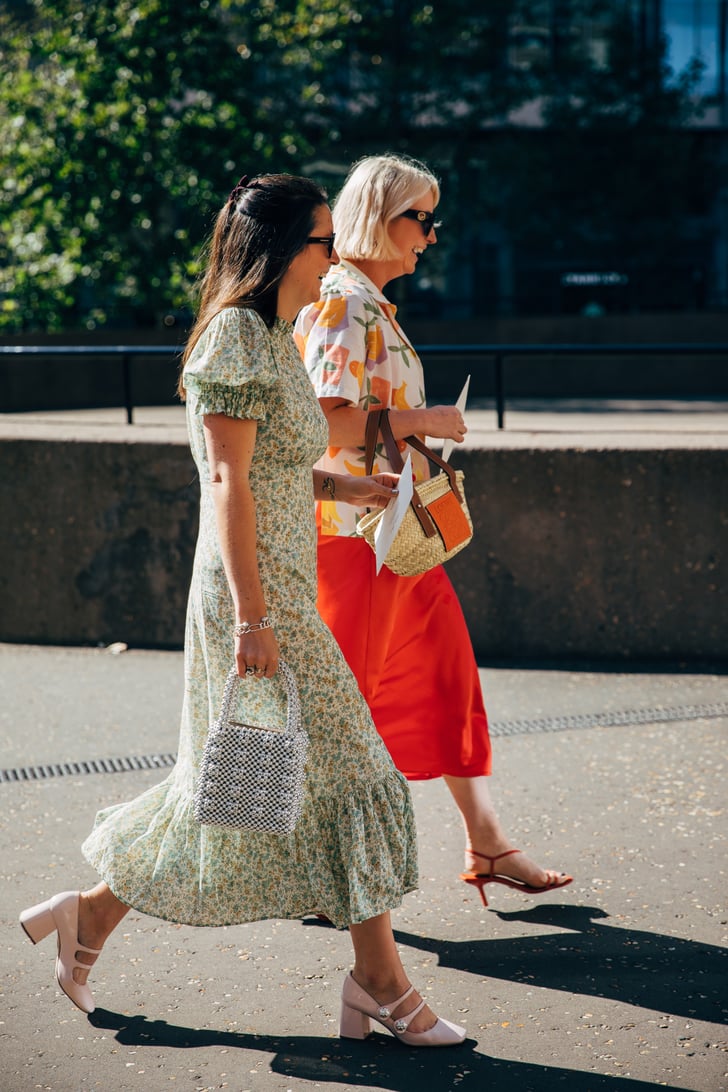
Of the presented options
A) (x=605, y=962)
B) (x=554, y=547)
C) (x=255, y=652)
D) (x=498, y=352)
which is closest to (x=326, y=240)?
(x=255, y=652)

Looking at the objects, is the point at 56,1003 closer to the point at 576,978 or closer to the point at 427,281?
the point at 576,978

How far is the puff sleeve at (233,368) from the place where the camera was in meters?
2.95

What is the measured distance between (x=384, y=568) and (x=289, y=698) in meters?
0.87

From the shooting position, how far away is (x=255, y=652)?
2965 mm

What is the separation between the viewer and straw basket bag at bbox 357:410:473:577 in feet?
12.0

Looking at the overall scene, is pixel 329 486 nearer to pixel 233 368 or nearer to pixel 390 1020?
pixel 233 368

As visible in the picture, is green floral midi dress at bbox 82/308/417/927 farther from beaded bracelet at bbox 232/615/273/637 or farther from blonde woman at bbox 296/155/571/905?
blonde woman at bbox 296/155/571/905

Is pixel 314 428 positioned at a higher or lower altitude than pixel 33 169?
lower

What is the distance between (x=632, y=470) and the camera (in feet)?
22.1

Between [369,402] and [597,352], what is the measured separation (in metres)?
3.42

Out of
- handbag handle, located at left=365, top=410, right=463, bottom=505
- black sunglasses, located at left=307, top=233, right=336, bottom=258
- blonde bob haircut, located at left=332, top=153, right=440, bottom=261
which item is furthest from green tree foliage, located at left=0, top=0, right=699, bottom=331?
black sunglasses, located at left=307, top=233, right=336, bottom=258

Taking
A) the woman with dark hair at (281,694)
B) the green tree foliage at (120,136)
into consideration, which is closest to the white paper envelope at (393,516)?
the woman with dark hair at (281,694)

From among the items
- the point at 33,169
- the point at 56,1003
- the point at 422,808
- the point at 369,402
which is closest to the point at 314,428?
the point at 369,402

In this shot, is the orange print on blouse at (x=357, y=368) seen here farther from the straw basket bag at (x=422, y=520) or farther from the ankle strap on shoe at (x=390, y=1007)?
the ankle strap on shoe at (x=390, y=1007)
